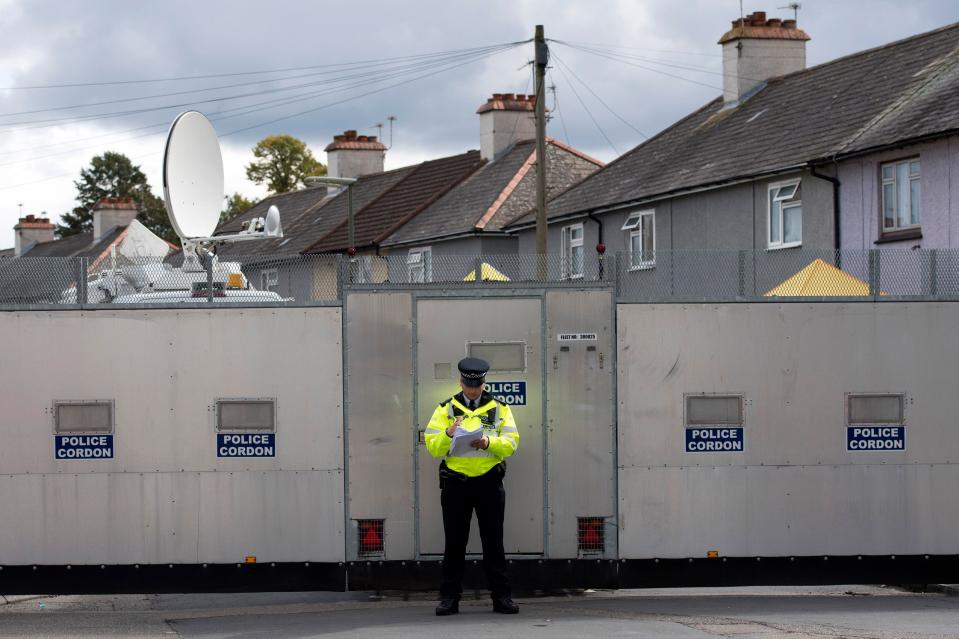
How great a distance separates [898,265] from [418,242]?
27.9 m

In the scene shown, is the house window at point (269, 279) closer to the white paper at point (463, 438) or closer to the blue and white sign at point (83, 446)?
the blue and white sign at point (83, 446)

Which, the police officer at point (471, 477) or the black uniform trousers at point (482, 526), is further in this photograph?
the black uniform trousers at point (482, 526)

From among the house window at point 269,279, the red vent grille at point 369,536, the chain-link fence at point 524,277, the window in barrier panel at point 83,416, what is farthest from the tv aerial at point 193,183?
the red vent grille at point 369,536

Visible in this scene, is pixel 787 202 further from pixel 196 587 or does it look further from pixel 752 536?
pixel 196 587

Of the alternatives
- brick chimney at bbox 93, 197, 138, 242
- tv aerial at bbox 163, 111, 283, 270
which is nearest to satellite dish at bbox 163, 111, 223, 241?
tv aerial at bbox 163, 111, 283, 270

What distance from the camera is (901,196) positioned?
23.4 metres

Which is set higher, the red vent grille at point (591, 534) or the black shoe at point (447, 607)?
the red vent grille at point (591, 534)

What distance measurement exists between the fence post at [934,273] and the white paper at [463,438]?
4052 mm

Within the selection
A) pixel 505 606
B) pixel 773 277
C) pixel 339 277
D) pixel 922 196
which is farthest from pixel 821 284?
pixel 922 196

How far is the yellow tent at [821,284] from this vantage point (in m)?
12.2

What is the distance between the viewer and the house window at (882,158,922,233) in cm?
2314

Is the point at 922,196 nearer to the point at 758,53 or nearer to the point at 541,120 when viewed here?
the point at 541,120

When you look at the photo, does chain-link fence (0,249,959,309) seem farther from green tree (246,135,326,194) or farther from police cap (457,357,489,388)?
green tree (246,135,326,194)

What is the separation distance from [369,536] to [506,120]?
3281 centimetres
